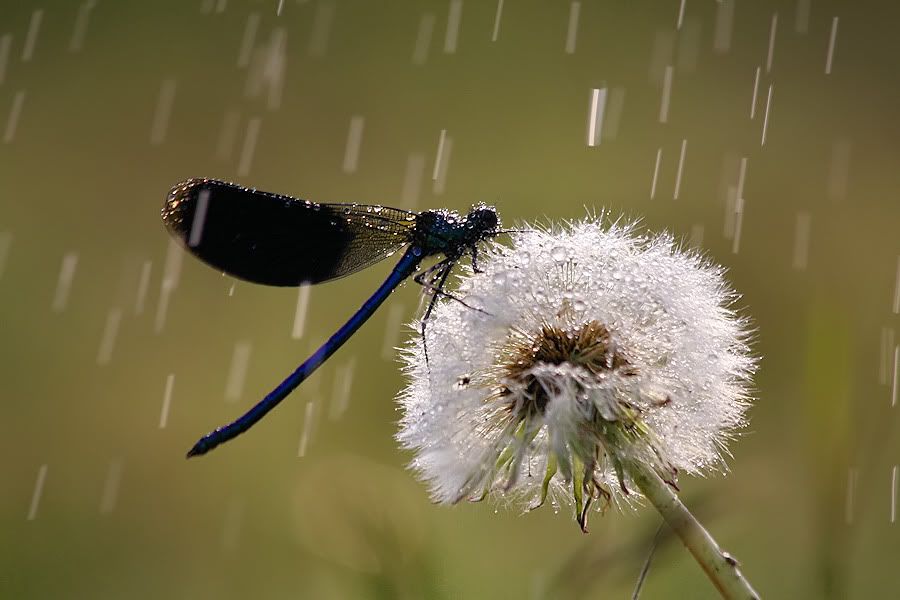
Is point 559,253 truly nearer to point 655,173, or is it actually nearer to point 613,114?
point 655,173

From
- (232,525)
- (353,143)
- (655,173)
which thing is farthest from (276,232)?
(353,143)

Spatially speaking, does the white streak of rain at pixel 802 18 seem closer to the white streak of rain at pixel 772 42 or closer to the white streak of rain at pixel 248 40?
the white streak of rain at pixel 772 42

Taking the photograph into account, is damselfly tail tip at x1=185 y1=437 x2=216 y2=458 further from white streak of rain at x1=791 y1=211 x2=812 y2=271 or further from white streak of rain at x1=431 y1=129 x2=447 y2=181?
white streak of rain at x1=431 y1=129 x2=447 y2=181

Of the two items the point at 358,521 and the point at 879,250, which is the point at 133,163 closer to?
the point at 879,250

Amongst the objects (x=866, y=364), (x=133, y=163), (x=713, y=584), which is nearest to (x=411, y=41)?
(x=133, y=163)

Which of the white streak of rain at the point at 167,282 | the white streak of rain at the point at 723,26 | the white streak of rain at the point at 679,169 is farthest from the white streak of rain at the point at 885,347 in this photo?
the white streak of rain at the point at 167,282

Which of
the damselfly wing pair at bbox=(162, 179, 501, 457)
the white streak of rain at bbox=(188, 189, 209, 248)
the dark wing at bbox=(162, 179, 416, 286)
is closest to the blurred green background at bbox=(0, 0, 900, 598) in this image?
the damselfly wing pair at bbox=(162, 179, 501, 457)
